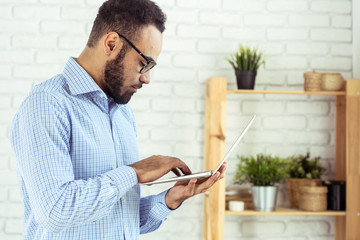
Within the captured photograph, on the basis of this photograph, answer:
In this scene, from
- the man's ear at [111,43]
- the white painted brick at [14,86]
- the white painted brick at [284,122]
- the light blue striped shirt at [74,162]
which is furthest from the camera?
the white painted brick at [284,122]

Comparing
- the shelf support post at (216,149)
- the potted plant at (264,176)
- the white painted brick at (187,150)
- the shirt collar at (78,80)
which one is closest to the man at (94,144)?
the shirt collar at (78,80)

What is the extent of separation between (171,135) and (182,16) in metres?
0.68

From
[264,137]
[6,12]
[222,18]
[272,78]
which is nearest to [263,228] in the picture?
[264,137]

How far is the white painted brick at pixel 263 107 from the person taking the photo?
105 inches

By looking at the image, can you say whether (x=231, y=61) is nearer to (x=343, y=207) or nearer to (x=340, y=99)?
(x=340, y=99)

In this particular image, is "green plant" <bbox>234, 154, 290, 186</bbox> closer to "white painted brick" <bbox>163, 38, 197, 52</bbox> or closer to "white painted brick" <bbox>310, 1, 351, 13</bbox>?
"white painted brick" <bbox>163, 38, 197, 52</bbox>

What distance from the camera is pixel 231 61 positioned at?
2582 mm

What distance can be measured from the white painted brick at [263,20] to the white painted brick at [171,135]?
0.72 m

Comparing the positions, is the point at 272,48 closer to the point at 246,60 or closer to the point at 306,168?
the point at 246,60

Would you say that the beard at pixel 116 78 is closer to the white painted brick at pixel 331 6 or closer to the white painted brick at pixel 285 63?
the white painted brick at pixel 285 63

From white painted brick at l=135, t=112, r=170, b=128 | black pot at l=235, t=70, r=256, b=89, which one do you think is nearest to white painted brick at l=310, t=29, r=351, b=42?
black pot at l=235, t=70, r=256, b=89

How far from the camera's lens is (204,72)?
Result: 104 inches

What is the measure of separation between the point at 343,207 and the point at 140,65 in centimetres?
158

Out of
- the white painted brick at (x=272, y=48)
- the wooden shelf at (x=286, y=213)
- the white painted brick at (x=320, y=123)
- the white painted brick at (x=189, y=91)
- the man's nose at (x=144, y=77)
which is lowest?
the wooden shelf at (x=286, y=213)
